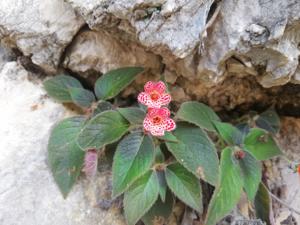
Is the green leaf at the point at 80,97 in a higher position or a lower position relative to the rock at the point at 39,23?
lower

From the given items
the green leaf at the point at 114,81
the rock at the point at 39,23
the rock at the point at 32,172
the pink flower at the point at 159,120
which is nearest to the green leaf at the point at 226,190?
the pink flower at the point at 159,120

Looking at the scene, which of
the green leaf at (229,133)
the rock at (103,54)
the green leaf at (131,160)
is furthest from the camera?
the rock at (103,54)

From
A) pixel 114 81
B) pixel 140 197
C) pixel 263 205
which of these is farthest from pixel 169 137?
pixel 263 205

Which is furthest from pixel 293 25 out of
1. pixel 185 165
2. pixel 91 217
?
pixel 91 217

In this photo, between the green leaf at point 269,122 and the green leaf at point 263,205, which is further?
the green leaf at point 269,122

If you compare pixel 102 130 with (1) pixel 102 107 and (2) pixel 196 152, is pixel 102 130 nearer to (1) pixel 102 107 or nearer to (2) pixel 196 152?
(1) pixel 102 107

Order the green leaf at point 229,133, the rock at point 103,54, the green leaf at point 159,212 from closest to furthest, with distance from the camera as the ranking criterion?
1. the green leaf at point 159,212
2. the green leaf at point 229,133
3. the rock at point 103,54

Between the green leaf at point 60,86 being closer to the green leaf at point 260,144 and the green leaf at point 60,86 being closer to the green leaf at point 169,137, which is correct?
the green leaf at point 169,137

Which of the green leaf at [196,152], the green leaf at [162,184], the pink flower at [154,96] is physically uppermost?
the pink flower at [154,96]
